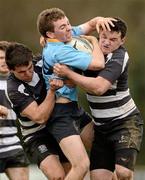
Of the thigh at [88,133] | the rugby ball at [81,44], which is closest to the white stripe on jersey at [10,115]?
the thigh at [88,133]

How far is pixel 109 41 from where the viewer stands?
8039 millimetres

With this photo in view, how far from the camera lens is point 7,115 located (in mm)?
8609

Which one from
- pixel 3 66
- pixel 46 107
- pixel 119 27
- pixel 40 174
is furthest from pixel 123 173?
pixel 40 174

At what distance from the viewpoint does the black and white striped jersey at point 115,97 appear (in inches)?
316

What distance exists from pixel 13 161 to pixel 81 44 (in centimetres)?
135

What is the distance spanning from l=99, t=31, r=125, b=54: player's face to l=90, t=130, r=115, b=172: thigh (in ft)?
2.57

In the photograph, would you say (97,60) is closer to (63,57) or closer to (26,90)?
(63,57)

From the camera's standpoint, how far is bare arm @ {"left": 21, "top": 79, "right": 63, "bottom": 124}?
791 cm

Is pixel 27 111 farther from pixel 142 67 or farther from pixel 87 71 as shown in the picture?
pixel 142 67

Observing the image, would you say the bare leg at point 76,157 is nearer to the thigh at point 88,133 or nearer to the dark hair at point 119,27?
the thigh at point 88,133

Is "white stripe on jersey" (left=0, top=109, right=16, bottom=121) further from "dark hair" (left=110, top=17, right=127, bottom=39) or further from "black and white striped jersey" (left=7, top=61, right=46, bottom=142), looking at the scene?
"dark hair" (left=110, top=17, right=127, bottom=39)

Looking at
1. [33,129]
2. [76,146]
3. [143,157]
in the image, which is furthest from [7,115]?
[143,157]

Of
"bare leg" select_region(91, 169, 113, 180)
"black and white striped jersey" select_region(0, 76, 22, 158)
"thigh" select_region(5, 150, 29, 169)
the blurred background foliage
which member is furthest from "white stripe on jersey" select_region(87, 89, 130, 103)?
the blurred background foliage

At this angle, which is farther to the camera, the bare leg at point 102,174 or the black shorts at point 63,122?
the bare leg at point 102,174
